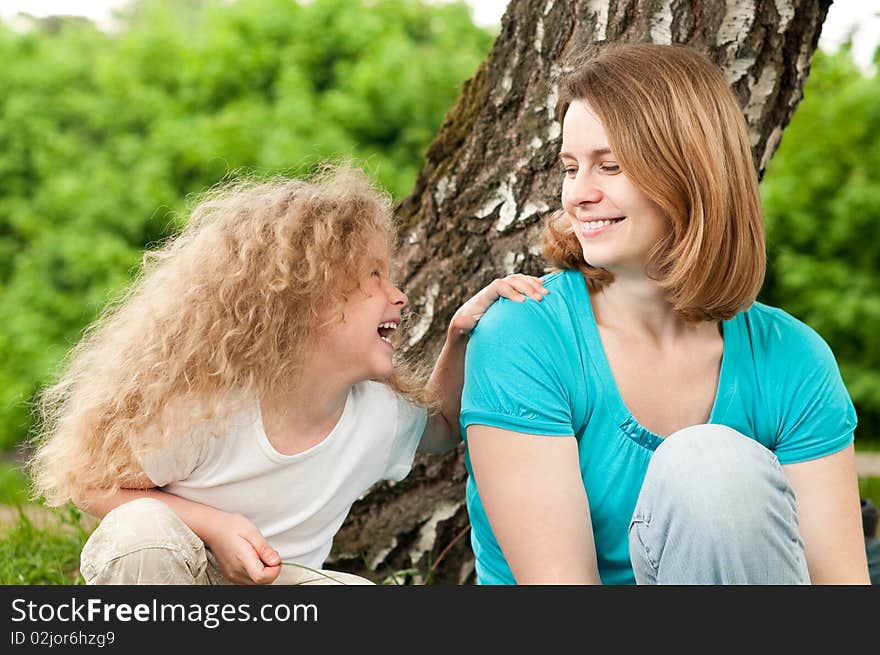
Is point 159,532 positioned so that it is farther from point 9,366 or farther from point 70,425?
point 9,366

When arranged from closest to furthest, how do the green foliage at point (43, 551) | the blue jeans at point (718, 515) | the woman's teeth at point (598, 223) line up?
the blue jeans at point (718, 515) → the woman's teeth at point (598, 223) → the green foliage at point (43, 551)

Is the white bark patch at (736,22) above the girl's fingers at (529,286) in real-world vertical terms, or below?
above

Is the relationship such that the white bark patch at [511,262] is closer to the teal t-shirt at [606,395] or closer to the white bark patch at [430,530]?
the teal t-shirt at [606,395]

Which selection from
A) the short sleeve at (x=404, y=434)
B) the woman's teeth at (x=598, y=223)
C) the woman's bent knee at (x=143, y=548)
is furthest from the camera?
the short sleeve at (x=404, y=434)

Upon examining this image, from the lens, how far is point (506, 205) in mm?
2648

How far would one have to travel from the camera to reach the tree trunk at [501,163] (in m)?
2.52

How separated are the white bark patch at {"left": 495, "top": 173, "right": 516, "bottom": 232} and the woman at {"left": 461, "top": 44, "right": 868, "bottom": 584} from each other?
473 millimetres

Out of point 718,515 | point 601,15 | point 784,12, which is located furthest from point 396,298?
point 784,12

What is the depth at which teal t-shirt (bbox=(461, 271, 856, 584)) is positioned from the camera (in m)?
2.01

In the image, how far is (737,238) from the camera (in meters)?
2.03

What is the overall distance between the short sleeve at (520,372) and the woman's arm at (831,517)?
482 millimetres

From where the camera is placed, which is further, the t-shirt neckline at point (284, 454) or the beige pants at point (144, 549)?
the t-shirt neckline at point (284, 454)

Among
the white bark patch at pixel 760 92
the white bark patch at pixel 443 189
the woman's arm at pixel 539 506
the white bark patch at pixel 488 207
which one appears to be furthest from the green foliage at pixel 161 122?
the woman's arm at pixel 539 506
